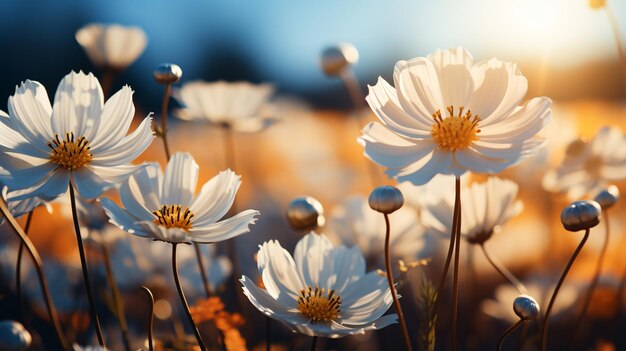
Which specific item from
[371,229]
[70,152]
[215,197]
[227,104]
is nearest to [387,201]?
[215,197]

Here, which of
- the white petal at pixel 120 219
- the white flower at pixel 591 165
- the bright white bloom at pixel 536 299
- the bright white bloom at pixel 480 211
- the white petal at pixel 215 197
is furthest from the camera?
the bright white bloom at pixel 536 299

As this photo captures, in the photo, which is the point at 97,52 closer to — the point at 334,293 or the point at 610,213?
the point at 334,293

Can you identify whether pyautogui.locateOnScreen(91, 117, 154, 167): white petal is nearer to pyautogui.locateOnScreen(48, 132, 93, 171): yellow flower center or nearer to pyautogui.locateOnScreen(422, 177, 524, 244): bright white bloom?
pyautogui.locateOnScreen(48, 132, 93, 171): yellow flower center

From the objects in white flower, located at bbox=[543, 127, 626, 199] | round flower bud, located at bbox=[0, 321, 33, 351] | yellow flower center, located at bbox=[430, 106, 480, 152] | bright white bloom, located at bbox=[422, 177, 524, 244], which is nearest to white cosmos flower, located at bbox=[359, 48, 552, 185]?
yellow flower center, located at bbox=[430, 106, 480, 152]

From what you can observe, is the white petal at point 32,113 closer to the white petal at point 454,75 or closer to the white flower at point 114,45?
the white petal at point 454,75

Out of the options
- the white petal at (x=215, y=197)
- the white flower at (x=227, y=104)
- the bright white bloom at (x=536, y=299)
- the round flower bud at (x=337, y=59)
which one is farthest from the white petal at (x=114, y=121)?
the bright white bloom at (x=536, y=299)

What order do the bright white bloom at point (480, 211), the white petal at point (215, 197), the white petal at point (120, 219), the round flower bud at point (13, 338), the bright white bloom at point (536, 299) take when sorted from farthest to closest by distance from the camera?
the bright white bloom at point (536, 299) → the bright white bloom at point (480, 211) → the white petal at point (215, 197) → the white petal at point (120, 219) → the round flower bud at point (13, 338)

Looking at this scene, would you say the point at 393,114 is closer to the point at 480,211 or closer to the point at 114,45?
the point at 480,211
